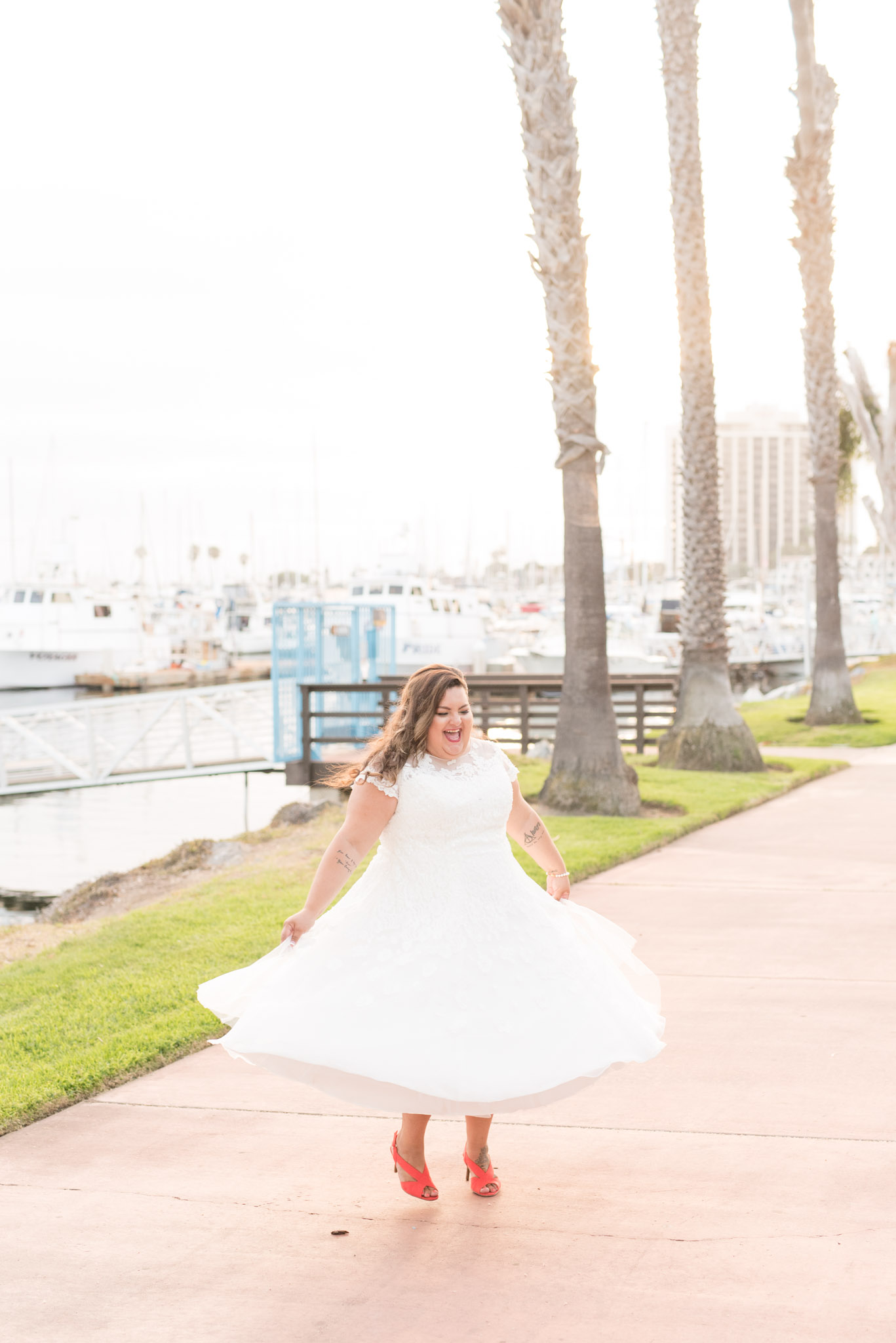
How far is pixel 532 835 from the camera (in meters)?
4.66

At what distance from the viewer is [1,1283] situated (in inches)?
145

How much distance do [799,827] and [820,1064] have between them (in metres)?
7.01

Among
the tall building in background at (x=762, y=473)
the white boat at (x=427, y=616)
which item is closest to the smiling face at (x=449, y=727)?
the white boat at (x=427, y=616)

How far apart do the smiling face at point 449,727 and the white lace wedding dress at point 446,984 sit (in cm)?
5

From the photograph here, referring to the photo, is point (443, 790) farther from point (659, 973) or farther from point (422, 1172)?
point (659, 973)

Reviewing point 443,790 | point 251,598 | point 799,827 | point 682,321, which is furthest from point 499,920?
point 251,598

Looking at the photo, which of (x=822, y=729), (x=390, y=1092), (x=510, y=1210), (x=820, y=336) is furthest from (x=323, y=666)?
(x=390, y=1092)

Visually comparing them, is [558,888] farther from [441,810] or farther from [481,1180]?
[481,1180]

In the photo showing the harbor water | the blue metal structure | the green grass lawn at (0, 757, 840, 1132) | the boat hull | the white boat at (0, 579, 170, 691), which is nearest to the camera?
the green grass lawn at (0, 757, 840, 1132)

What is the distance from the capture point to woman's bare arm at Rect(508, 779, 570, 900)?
4547mm

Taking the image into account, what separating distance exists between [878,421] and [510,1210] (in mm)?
31606

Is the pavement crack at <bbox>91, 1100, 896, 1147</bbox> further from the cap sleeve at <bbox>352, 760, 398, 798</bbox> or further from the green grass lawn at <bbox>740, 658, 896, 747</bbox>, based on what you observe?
the green grass lawn at <bbox>740, 658, 896, 747</bbox>

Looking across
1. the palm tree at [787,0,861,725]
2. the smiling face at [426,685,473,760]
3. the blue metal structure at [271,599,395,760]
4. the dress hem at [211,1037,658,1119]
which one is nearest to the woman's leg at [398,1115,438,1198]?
the dress hem at [211,1037,658,1119]

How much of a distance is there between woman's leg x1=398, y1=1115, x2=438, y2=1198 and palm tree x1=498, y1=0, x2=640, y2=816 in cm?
888
